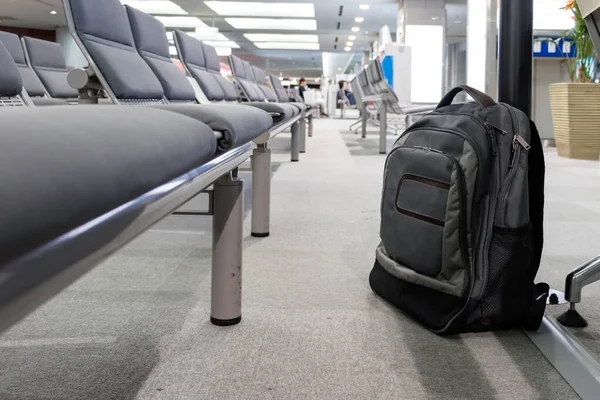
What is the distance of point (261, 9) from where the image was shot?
44.5 feet

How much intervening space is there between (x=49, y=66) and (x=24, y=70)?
696 millimetres

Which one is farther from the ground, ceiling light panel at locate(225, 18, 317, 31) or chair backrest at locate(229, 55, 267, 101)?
ceiling light panel at locate(225, 18, 317, 31)

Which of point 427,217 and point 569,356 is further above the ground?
point 427,217

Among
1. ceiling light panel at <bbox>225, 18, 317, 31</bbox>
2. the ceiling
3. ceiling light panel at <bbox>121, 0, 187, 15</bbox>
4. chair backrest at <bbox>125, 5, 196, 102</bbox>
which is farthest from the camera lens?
ceiling light panel at <bbox>225, 18, 317, 31</bbox>

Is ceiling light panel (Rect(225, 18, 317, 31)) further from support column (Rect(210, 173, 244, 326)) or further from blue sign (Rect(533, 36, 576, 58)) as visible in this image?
support column (Rect(210, 173, 244, 326))

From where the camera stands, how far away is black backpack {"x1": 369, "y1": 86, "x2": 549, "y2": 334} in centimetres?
115

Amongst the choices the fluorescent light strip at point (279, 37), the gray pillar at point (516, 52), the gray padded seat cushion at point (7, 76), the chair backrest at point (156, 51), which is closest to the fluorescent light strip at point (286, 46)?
the fluorescent light strip at point (279, 37)

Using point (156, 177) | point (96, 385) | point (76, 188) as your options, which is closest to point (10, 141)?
point (76, 188)

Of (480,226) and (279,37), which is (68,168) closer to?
(480,226)

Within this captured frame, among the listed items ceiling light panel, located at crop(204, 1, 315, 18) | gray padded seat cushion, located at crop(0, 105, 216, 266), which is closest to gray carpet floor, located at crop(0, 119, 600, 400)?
gray padded seat cushion, located at crop(0, 105, 216, 266)

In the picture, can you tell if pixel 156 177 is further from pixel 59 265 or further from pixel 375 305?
pixel 375 305

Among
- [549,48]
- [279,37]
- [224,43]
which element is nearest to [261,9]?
[279,37]

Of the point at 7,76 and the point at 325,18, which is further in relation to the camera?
the point at 325,18

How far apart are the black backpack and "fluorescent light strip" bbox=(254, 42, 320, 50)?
19.9 meters
